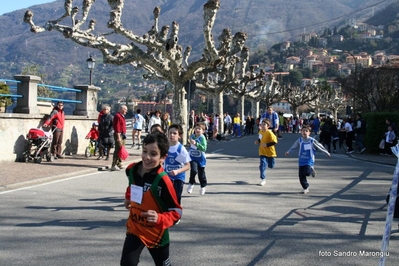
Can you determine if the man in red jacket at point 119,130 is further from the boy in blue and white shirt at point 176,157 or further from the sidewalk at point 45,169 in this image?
the boy in blue and white shirt at point 176,157

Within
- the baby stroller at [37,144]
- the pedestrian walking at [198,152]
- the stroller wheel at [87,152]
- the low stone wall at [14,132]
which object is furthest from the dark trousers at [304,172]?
the stroller wheel at [87,152]

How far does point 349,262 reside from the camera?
5676 mm

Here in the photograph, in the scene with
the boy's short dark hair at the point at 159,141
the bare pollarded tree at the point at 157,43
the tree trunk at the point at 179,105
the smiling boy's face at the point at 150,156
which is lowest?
the smiling boy's face at the point at 150,156

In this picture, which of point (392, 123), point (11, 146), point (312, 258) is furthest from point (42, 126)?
point (392, 123)

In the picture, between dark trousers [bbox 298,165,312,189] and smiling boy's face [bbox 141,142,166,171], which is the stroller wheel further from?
smiling boy's face [bbox 141,142,166,171]

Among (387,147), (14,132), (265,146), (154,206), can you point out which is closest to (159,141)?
(154,206)

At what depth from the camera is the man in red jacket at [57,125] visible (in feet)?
51.2

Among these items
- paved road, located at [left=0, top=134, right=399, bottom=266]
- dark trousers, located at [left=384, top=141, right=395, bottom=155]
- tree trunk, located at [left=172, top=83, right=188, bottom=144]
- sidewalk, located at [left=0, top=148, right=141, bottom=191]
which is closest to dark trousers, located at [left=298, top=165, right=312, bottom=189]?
paved road, located at [left=0, top=134, right=399, bottom=266]

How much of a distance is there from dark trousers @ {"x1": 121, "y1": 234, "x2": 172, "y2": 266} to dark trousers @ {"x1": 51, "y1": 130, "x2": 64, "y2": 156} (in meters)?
12.3

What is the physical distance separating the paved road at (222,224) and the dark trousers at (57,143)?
3.66 metres

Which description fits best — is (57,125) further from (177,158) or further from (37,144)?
(177,158)

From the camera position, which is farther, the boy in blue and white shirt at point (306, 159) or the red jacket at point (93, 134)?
the red jacket at point (93, 134)

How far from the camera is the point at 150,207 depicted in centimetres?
405

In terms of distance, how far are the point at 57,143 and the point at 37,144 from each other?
1.14 m
